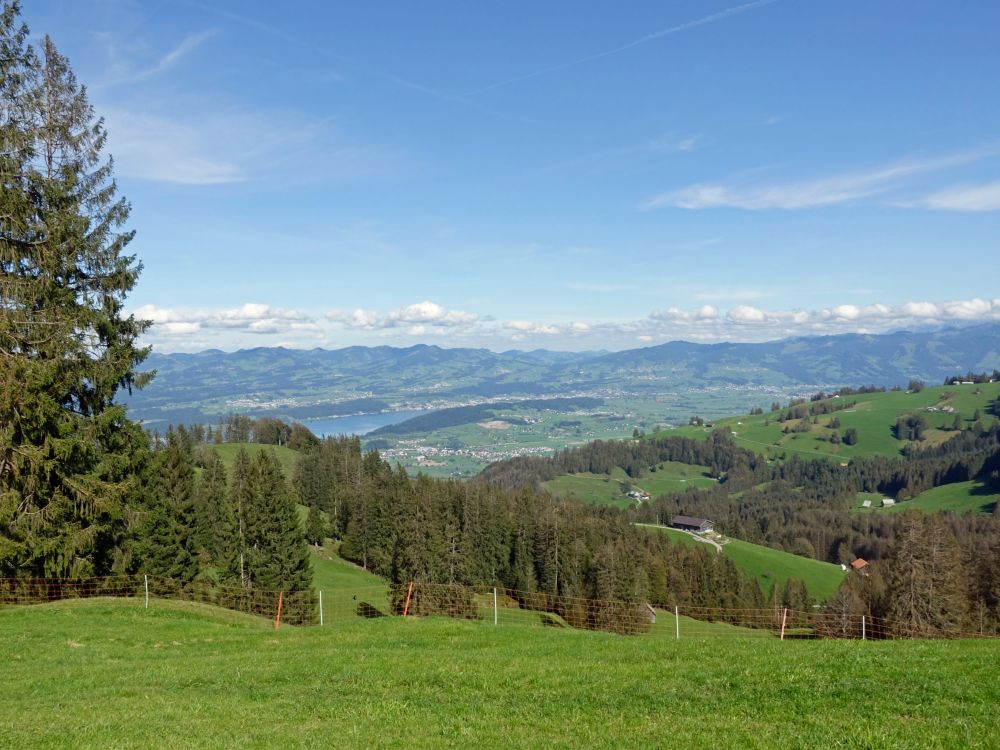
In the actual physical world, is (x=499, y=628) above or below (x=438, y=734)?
below

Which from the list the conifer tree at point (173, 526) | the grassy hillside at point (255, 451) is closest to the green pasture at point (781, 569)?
the grassy hillside at point (255, 451)

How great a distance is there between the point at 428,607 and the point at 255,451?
102 m

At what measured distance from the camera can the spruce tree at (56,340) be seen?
24672mm

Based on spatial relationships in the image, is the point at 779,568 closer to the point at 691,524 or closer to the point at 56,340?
the point at 691,524

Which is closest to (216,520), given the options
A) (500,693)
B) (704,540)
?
(500,693)

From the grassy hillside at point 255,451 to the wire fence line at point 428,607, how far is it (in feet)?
227

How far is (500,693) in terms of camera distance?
44.9ft

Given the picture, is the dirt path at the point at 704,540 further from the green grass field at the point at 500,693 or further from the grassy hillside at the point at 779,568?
the green grass field at the point at 500,693

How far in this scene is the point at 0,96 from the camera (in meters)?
24.9

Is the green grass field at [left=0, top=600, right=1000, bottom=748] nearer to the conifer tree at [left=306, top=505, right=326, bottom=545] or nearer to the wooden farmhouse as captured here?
the conifer tree at [left=306, top=505, right=326, bottom=545]

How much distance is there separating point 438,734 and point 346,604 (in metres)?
57.8

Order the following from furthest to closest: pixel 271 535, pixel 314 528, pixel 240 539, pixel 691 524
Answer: pixel 691 524
pixel 314 528
pixel 240 539
pixel 271 535

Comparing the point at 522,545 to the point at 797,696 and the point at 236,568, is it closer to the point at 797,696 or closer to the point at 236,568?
the point at 236,568

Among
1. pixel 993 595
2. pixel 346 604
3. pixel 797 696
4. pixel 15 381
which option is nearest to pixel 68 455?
pixel 15 381
